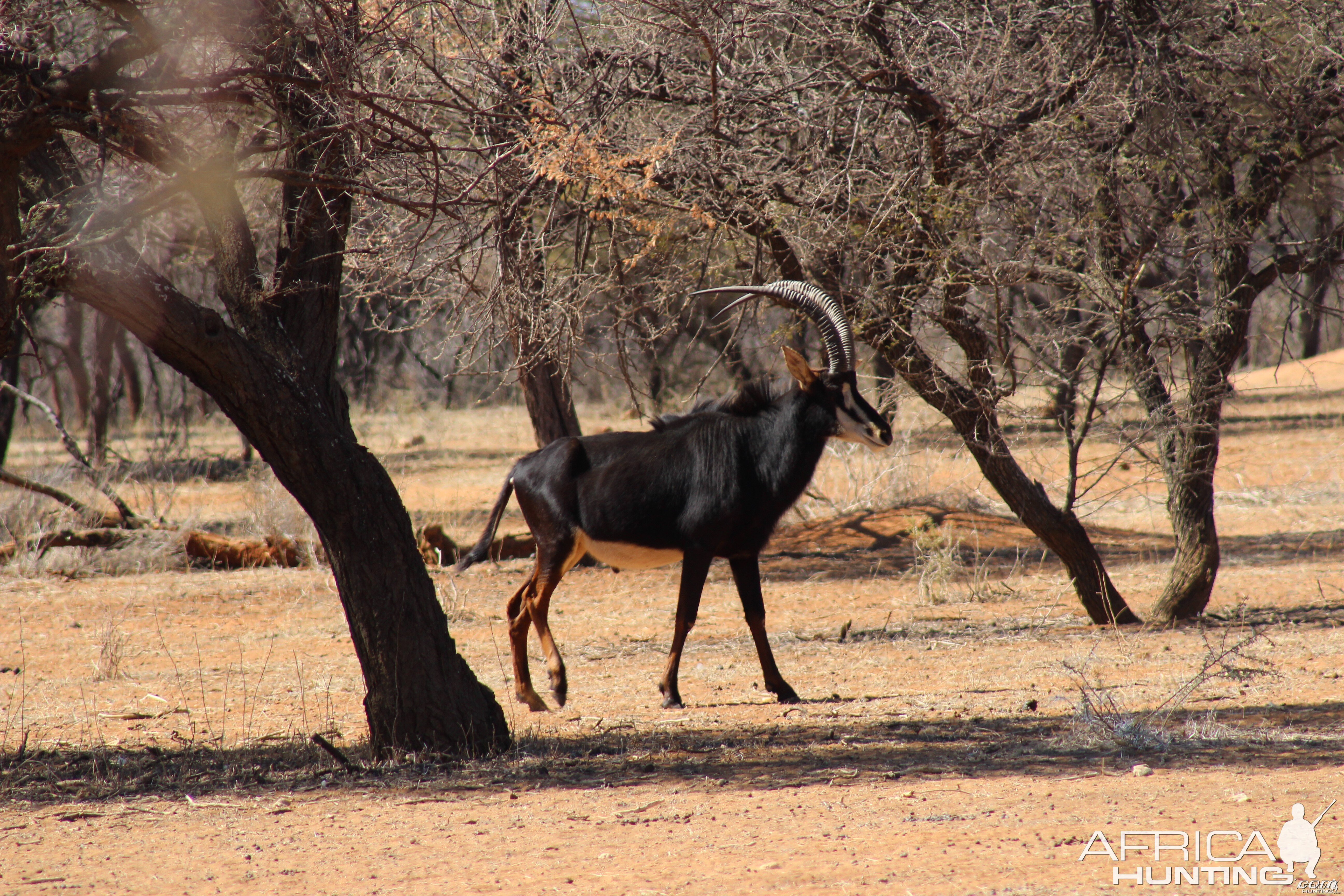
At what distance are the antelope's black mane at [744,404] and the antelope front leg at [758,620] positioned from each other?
3.02 feet

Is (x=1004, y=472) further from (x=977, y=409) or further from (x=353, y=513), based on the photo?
(x=353, y=513)

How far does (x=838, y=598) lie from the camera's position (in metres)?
11.6

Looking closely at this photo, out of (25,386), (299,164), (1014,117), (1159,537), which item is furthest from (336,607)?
(25,386)

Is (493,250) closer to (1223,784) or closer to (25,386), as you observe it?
(1223,784)

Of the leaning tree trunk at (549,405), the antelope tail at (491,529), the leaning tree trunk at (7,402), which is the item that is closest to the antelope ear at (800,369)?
the antelope tail at (491,529)

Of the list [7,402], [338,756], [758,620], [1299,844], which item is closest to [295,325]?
[338,756]

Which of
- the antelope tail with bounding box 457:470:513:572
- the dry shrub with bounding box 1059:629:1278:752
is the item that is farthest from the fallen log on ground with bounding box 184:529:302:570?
the dry shrub with bounding box 1059:629:1278:752

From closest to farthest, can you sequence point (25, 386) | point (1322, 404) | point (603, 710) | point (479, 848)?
point (479, 848)
point (603, 710)
point (1322, 404)
point (25, 386)

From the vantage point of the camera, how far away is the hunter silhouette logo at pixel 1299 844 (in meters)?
3.94

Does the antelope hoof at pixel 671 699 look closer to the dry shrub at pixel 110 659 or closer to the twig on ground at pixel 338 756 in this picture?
the twig on ground at pixel 338 756

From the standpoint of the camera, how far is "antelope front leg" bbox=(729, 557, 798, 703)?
7.07 m

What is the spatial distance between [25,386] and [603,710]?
2713 cm

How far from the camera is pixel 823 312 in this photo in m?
7.44

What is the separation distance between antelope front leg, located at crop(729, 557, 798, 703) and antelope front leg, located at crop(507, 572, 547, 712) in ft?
4.05
